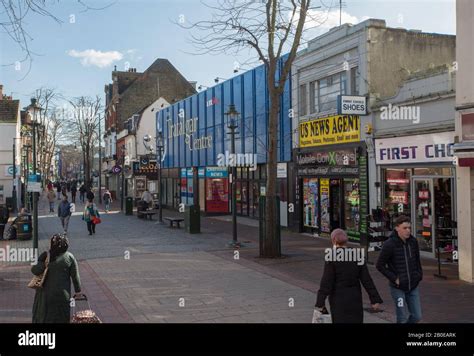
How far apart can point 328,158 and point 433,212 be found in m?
5.24

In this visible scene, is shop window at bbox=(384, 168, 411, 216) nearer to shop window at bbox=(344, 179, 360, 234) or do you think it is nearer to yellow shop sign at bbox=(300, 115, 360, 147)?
shop window at bbox=(344, 179, 360, 234)

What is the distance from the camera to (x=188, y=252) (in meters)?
15.4

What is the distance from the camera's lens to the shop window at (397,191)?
47.4 feet

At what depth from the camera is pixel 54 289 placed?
5914mm

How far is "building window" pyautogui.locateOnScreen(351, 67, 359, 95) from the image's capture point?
16.6 meters

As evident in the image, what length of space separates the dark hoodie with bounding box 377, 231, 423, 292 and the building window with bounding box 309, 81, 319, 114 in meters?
12.9

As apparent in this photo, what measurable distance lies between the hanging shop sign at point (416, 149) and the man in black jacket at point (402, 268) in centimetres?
602

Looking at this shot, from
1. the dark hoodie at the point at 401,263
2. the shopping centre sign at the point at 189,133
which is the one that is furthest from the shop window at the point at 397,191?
the shopping centre sign at the point at 189,133

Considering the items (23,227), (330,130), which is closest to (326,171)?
(330,130)

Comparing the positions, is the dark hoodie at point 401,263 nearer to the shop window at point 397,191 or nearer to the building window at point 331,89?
the shop window at point 397,191

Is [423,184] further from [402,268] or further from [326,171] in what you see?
[402,268]
